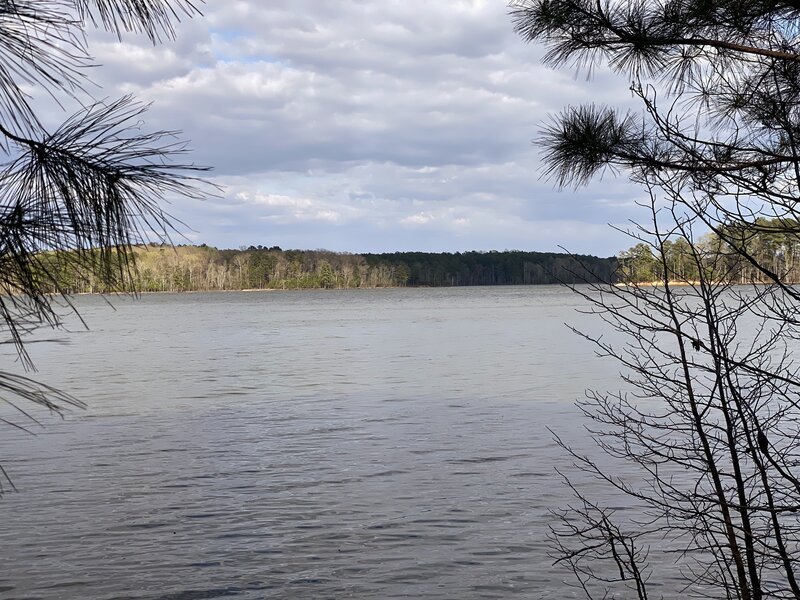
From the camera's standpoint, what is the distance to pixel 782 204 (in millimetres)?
3490

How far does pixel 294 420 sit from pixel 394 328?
31564mm

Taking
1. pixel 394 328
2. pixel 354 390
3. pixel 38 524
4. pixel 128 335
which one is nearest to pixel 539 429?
pixel 354 390

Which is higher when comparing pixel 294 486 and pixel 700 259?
pixel 700 259

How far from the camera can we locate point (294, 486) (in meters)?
11.1

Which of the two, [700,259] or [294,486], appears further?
[294,486]

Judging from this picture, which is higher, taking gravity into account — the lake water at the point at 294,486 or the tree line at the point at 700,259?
the tree line at the point at 700,259

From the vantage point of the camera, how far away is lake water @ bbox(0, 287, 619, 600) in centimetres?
781

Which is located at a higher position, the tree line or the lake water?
the tree line

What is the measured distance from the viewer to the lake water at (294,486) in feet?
25.6

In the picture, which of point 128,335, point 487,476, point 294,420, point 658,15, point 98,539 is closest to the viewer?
point 658,15

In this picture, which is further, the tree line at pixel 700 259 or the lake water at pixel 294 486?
the lake water at pixel 294 486

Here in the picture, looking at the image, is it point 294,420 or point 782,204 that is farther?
point 294,420

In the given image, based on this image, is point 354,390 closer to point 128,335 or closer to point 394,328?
point 394,328

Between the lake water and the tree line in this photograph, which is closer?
the tree line
